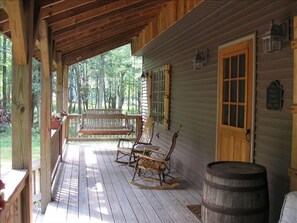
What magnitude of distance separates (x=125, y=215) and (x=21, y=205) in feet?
4.90

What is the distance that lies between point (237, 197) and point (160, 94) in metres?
A: 5.53

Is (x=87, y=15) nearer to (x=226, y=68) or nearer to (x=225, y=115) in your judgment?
(x=226, y=68)

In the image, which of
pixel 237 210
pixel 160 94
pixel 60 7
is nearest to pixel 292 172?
pixel 237 210

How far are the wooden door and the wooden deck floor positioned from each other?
0.89 metres

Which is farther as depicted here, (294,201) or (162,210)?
(162,210)

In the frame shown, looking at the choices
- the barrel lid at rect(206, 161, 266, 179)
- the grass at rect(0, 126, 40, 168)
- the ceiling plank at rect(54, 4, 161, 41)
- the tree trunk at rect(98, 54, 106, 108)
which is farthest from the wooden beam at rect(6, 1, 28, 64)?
the tree trunk at rect(98, 54, 106, 108)

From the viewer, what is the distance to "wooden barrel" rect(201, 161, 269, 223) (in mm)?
2715

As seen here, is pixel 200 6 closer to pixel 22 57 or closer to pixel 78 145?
pixel 22 57

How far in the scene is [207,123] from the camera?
5.07m

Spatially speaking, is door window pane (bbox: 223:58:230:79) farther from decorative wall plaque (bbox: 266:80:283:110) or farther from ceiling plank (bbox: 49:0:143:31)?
ceiling plank (bbox: 49:0:143:31)

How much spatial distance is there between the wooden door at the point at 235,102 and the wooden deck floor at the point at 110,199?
2.92 ft

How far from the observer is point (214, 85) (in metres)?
4.82

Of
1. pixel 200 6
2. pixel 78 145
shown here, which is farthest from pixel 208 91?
pixel 78 145

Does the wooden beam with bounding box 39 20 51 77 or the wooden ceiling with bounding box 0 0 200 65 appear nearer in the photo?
the wooden ceiling with bounding box 0 0 200 65
